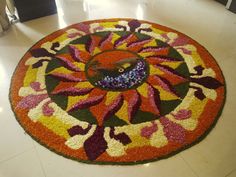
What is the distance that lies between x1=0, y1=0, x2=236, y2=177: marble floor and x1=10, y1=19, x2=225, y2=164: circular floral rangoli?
0.17ft

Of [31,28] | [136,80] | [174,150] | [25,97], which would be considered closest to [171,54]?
[136,80]

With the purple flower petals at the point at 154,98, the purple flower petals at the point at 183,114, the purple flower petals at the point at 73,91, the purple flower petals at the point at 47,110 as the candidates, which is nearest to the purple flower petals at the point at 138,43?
the purple flower petals at the point at 154,98

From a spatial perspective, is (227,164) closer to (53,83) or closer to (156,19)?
(53,83)

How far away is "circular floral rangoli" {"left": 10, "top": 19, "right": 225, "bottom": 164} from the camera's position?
1365 millimetres

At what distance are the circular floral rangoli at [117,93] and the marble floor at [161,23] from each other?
53 mm

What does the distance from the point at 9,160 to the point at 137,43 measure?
132 cm

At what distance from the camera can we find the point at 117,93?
1626 mm

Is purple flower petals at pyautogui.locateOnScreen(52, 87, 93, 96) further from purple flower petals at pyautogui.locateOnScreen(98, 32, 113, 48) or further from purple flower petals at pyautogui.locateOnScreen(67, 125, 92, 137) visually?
purple flower petals at pyautogui.locateOnScreen(98, 32, 113, 48)

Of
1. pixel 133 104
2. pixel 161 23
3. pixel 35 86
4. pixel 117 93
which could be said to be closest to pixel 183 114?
pixel 133 104

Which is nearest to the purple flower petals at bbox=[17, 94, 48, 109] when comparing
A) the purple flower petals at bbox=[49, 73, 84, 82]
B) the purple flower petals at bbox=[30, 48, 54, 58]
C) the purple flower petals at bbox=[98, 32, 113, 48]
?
the purple flower petals at bbox=[49, 73, 84, 82]

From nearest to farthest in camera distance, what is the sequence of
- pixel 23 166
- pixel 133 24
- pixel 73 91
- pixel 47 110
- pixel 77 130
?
1. pixel 23 166
2. pixel 77 130
3. pixel 47 110
4. pixel 73 91
5. pixel 133 24

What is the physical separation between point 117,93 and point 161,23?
1045 millimetres

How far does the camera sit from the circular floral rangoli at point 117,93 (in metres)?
1.37

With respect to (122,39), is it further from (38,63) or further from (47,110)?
(47,110)
